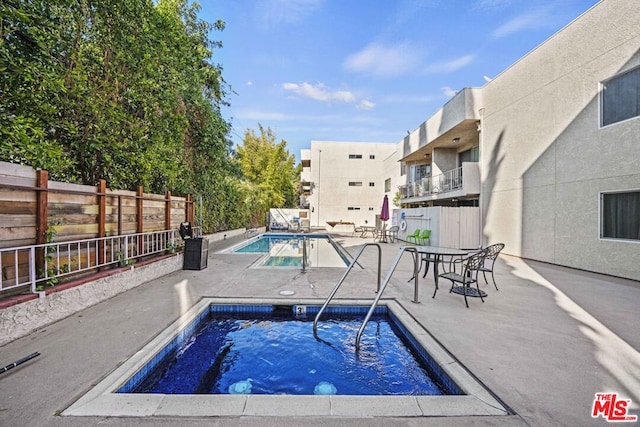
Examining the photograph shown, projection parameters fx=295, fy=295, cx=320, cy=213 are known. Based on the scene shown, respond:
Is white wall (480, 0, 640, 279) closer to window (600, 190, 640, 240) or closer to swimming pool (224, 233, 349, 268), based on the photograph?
window (600, 190, 640, 240)

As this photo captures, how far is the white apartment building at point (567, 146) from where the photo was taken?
677 cm

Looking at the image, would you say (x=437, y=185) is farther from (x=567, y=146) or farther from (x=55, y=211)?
(x=55, y=211)

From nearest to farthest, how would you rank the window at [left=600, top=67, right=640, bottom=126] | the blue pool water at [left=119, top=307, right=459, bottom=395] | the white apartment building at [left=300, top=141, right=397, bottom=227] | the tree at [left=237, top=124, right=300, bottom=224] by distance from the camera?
the blue pool water at [left=119, top=307, right=459, bottom=395], the window at [left=600, top=67, right=640, bottom=126], the tree at [left=237, top=124, right=300, bottom=224], the white apartment building at [left=300, top=141, right=397, bottom=227]

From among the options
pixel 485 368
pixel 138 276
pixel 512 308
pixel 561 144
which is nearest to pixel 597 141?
pixel 561 144

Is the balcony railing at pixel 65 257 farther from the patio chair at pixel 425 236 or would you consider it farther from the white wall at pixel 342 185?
the white wall at pixel 342 185

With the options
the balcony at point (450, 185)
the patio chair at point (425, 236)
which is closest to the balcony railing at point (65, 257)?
the patio chair at point (425, 236)

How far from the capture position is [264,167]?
1072 inches

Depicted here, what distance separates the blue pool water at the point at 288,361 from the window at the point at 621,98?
24.5ft

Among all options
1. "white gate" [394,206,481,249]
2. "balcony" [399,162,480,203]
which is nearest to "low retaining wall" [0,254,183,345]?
"white gate" [394,206,481,249]

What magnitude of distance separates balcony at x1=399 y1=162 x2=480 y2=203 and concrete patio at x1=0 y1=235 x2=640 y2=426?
6368 millimetres

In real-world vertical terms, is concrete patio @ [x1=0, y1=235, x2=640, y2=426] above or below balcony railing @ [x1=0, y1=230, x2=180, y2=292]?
below

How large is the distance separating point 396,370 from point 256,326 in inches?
87.3

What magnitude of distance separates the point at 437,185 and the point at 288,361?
1336 centimetres

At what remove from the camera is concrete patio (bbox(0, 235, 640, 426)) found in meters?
2.10
